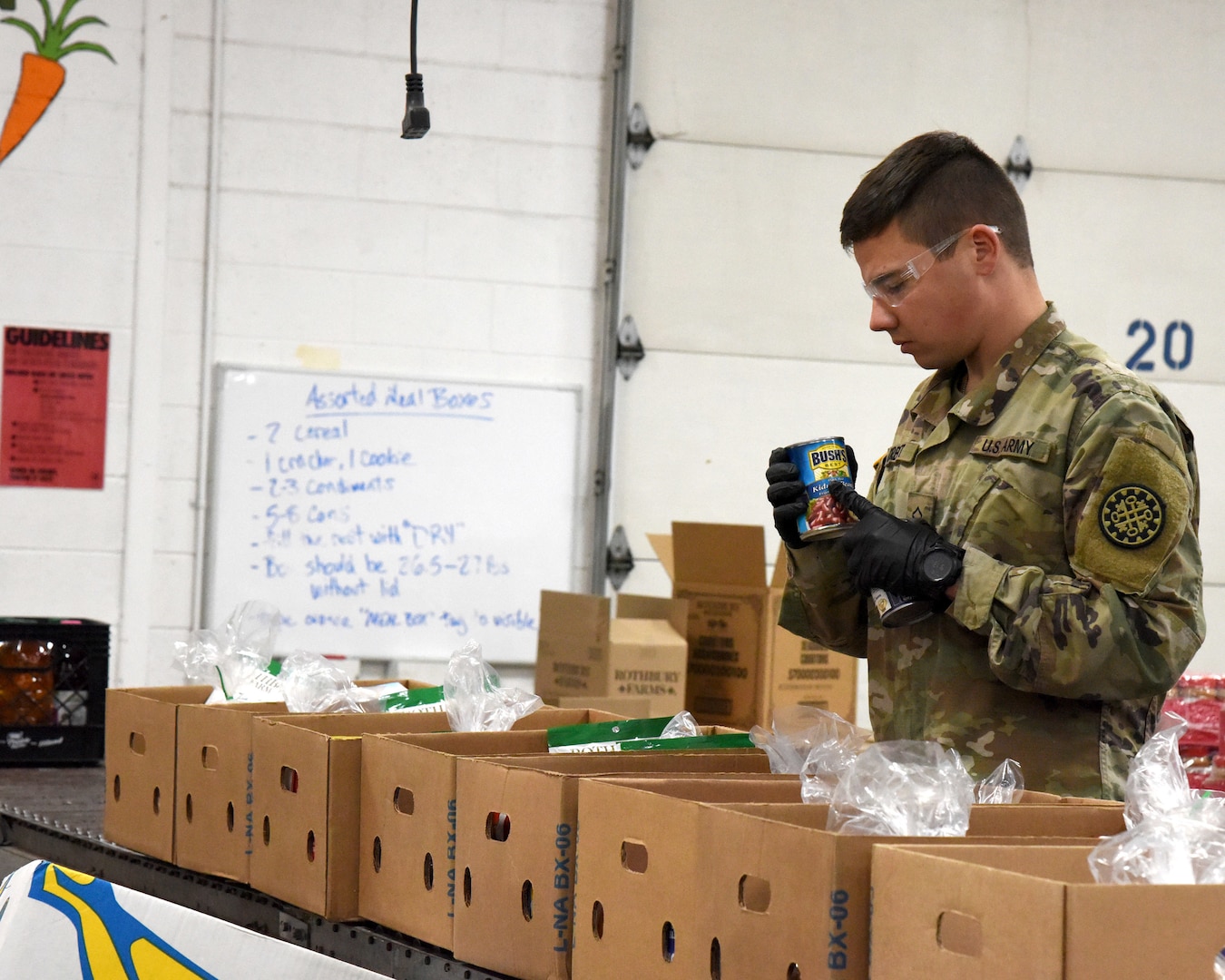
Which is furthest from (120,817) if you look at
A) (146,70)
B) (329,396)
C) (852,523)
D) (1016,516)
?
(146,70)

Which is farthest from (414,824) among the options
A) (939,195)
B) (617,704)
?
(617,704)

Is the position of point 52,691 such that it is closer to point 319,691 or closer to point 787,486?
point 319,691

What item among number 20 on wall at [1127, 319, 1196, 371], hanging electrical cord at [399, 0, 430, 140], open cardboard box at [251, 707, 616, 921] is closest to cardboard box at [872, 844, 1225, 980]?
open cardboard box at [251, 707, 616, 921]

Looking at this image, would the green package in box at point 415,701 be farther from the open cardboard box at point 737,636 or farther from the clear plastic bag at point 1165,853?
the open cardboard box at point 737,636

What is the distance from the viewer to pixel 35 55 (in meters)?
4.30

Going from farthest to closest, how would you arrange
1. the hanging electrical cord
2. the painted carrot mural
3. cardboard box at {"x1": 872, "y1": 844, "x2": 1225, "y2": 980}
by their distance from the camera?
the painted carrot mural, the hanging electrical cord, cardboard box at {"x1": 872, "y1": 844, "x2": 1225, "y2": 980}

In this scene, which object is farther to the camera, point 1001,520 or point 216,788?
point 216,788

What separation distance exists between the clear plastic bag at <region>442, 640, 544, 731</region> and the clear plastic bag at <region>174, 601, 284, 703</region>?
354 millimetres

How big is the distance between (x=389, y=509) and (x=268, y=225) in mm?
965

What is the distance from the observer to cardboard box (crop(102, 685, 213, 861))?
1855mm

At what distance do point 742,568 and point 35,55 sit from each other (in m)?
2.65

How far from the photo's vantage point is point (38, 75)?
4.31 metres

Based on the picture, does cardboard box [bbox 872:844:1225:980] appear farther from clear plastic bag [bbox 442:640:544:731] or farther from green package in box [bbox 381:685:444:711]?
green package in box [bbox 381:685:444:711]

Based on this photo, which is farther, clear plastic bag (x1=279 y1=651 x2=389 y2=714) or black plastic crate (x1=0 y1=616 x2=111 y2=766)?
black plastic crate (x1=0 y1=616 x2=111 y2=766)
